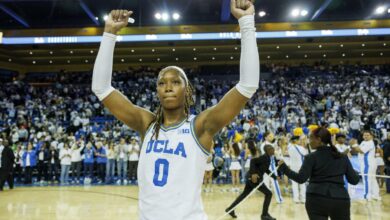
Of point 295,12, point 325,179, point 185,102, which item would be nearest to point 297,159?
point 325,179

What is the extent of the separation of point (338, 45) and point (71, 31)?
17.6 metres

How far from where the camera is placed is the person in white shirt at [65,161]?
13.2 meters

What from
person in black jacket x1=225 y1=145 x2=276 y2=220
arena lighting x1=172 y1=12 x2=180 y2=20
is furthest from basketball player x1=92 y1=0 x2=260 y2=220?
arena lighting x1=172 y1=12 x2=180 y2=20

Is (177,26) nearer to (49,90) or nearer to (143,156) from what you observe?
(49,90)

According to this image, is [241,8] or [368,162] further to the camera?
[368,162]

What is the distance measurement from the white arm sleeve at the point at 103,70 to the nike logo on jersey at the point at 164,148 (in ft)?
1.20

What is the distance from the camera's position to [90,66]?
29938 millimetres

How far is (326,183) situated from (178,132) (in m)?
2.31

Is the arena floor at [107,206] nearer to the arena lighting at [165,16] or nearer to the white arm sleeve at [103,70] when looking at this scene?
the white arm sleeve at [103,70]

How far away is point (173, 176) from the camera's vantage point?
1.60 meters

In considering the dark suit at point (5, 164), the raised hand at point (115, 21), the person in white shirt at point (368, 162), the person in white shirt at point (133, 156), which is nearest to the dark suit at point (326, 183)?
the raised hand at point (115, 21)

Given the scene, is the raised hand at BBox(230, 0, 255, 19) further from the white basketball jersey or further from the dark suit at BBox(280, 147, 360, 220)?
the dark suit at BBox(280, 147, 360, 220)

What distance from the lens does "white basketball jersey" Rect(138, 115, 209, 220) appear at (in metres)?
1.58

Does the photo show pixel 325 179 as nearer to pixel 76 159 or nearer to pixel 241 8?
pixel 241 8
